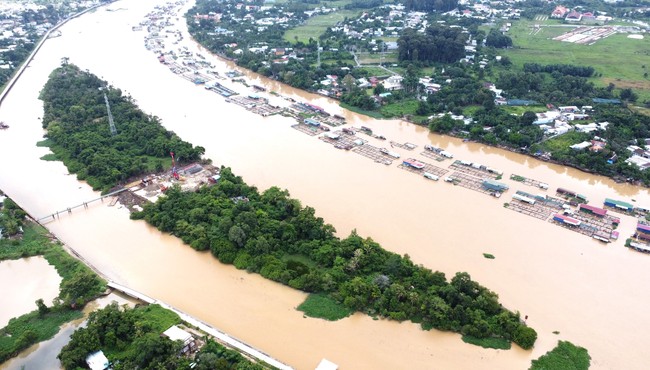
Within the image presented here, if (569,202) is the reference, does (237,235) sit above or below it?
above

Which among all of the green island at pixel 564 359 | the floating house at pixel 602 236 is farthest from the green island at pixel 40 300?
the floating house at pixel 602 236

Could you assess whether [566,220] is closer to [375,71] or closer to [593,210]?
[593,210]

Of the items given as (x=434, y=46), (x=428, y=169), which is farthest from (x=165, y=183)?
(x=434, y=46)

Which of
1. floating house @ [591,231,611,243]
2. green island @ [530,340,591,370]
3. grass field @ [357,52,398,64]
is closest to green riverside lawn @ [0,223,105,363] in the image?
green island @ [530,340,591,370]

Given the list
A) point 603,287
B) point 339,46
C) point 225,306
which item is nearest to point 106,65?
point 339,46

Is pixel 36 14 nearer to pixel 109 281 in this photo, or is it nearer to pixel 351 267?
pixel 109 281
